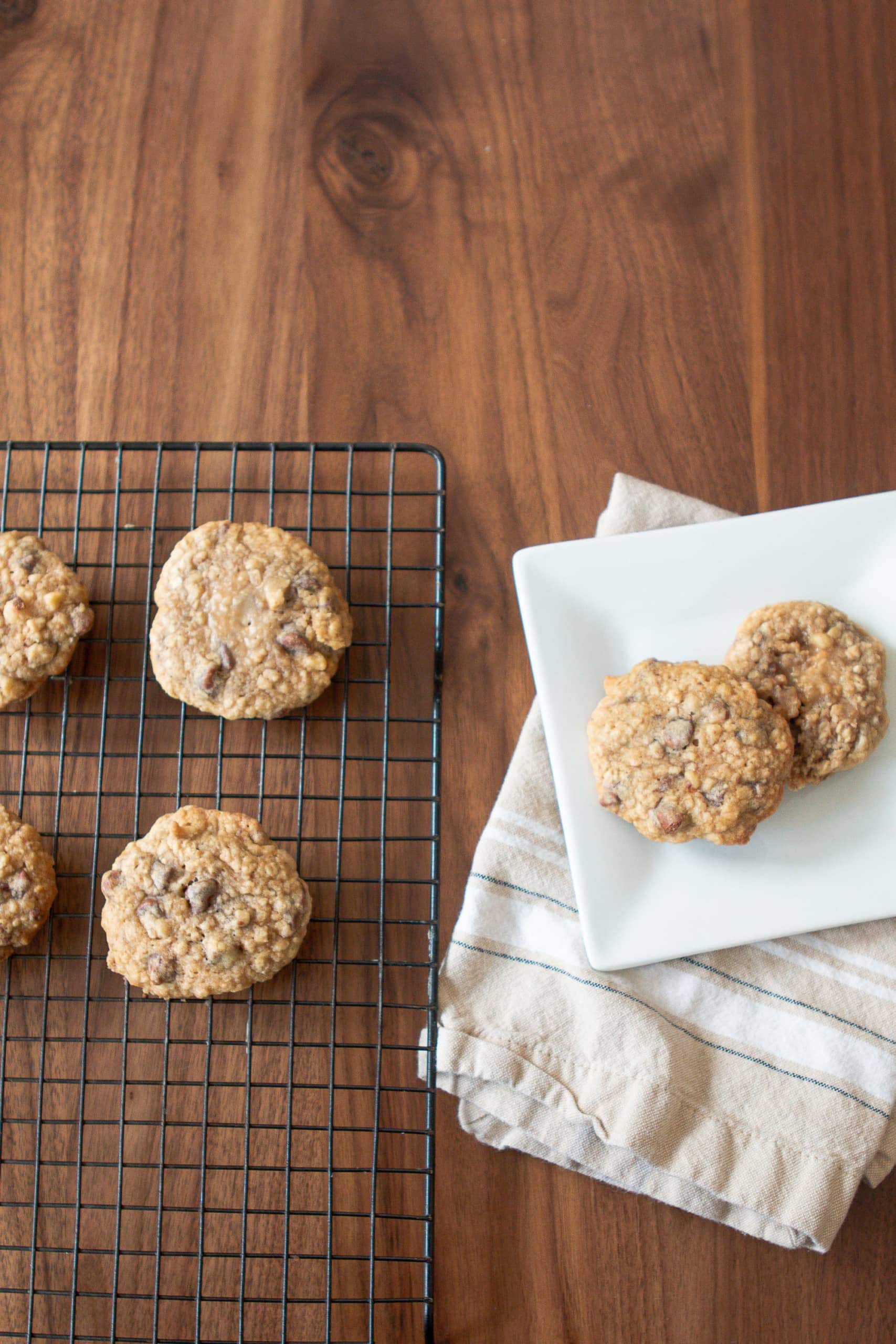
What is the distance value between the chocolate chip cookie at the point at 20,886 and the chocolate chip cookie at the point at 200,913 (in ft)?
0.39

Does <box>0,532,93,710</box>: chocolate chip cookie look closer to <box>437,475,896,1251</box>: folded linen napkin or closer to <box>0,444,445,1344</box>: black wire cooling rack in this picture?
<box>0,444,445,1344</box>: black wire cooling rack

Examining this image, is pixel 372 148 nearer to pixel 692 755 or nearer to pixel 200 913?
A: pixel 692 755

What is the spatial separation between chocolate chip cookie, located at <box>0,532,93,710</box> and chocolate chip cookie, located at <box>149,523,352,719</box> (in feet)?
0.48

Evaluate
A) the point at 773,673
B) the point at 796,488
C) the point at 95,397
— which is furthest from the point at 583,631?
the point at 95,397

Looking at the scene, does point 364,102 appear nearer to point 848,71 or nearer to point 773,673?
point 848,71

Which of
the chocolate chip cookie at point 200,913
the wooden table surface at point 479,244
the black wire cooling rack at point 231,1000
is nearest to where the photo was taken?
the chocolate chip cookie at point 200,913

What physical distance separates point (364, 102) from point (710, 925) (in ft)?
5.14

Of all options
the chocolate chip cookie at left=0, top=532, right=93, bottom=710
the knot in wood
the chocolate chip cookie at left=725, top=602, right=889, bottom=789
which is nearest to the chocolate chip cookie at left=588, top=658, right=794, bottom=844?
the chocolate chip cookie at left=725, top=602, right=889, bottom=789

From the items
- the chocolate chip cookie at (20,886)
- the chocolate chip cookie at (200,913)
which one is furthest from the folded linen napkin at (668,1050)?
the chocolate chip cookie at (20,886)

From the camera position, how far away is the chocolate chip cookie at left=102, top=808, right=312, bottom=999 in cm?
155

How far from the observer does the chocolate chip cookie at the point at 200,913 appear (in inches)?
61.1

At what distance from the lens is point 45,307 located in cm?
187

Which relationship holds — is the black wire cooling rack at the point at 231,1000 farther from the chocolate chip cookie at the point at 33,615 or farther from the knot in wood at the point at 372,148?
the knot in wood at the point at 372,148

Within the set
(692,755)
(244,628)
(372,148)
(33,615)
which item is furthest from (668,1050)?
(372,148)
